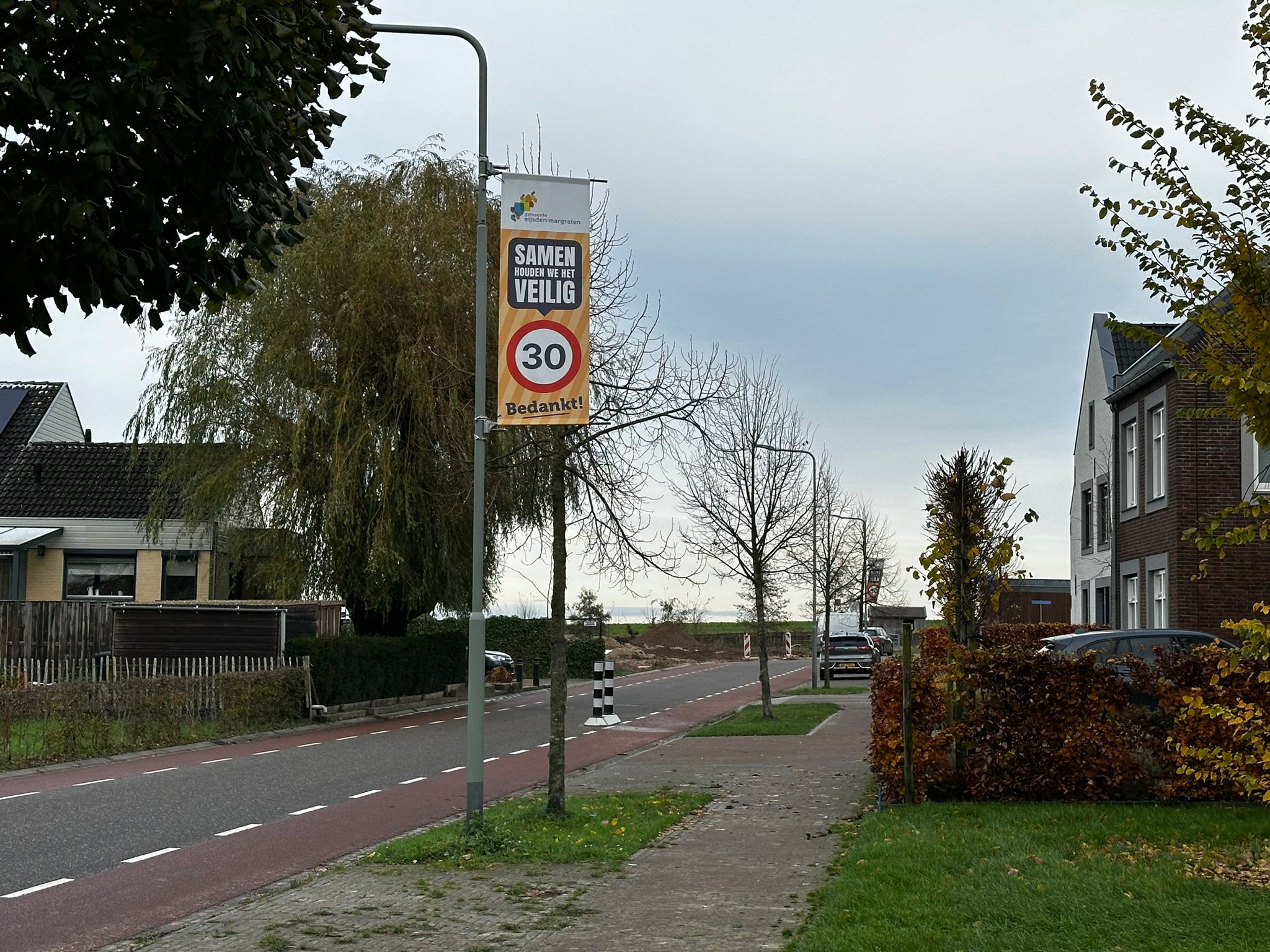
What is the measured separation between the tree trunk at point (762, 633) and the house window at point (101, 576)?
20.8 metres

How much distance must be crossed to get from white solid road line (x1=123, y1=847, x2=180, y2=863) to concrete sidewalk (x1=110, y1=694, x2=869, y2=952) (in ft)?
6.54

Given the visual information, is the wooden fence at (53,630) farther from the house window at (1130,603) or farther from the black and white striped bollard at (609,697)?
the house window at (1130,603)

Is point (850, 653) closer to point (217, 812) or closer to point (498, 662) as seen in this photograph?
point (498, 662)

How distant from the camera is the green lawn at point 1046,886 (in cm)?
721

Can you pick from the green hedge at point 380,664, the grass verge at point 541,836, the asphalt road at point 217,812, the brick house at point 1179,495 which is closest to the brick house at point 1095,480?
the brick house at point 1179,495

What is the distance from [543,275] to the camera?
467 inches

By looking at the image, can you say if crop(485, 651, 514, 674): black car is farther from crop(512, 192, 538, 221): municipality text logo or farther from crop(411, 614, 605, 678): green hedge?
crop(512, 192, 538, 221): municipality text logo

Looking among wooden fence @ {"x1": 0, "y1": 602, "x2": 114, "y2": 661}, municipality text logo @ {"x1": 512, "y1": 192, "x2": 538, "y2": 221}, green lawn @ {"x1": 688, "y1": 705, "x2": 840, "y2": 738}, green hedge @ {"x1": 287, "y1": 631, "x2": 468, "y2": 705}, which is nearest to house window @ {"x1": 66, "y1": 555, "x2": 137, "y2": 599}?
wooden fence @ {"x1": 0, "y1": 602, "x2": 114, "y2": 661}

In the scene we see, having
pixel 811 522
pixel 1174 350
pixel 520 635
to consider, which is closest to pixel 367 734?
pixel 811 522

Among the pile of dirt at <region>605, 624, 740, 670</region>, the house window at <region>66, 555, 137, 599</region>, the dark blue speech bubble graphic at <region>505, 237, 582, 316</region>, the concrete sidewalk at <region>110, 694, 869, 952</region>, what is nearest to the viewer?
the concrete sidewalk at <region>110, 694, 869, 952</region>

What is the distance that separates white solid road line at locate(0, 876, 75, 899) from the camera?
9625 mm

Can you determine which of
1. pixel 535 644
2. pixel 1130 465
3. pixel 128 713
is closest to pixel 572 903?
pixel 128 713

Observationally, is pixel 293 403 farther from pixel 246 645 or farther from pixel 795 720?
pixel 795 720

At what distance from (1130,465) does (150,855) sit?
→ 23538 mm
